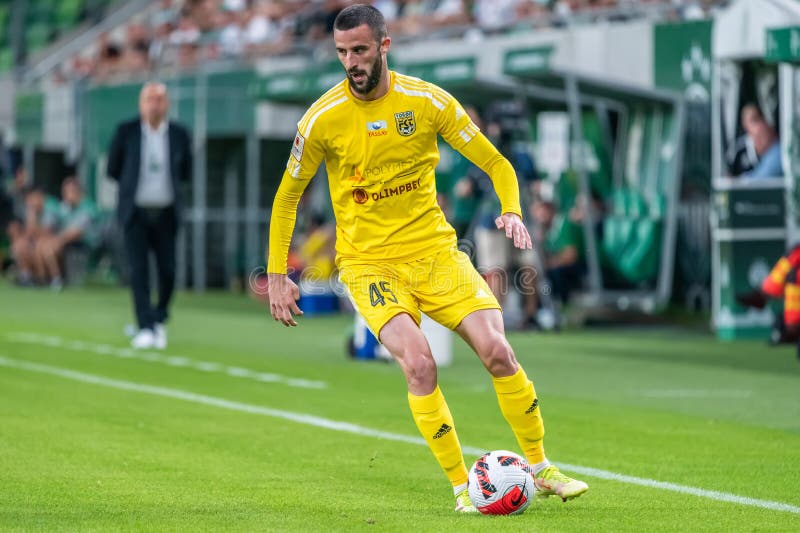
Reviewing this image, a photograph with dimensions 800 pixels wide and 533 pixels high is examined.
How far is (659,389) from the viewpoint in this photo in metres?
12.5

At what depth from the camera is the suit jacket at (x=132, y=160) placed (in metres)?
15.6

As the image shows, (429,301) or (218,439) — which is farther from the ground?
(429,301)

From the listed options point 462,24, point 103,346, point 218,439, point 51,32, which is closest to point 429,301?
point 218,439

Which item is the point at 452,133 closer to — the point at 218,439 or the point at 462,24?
the point at 218,439

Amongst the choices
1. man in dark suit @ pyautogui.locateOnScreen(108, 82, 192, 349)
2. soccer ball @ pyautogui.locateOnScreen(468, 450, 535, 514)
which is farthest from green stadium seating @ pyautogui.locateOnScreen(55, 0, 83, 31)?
soccer ball @ pyautogui.locateOnScreen(468, 450, 535, 514)

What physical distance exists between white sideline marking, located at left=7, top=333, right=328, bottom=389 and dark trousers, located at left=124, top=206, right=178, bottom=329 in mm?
442

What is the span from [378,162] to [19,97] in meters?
29.2

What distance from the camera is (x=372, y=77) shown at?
709 centimetres

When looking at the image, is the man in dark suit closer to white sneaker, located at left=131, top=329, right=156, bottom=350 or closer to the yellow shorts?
white sneaker, located at left=131, top=329, right=156, bottom=350

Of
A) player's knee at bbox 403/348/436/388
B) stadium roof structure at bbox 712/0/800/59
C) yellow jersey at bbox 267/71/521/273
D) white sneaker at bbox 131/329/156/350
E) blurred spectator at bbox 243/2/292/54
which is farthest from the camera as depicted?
blurred spectator at bbox 243/2/292/54

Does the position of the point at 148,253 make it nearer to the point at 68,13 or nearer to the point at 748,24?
the point at 748,24

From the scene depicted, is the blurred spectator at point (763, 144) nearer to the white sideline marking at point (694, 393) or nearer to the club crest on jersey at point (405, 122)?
the white sideline marking at point (694, 393)

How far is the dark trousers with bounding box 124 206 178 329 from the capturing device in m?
15.6

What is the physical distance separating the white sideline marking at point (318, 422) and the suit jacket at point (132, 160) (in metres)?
1.93
